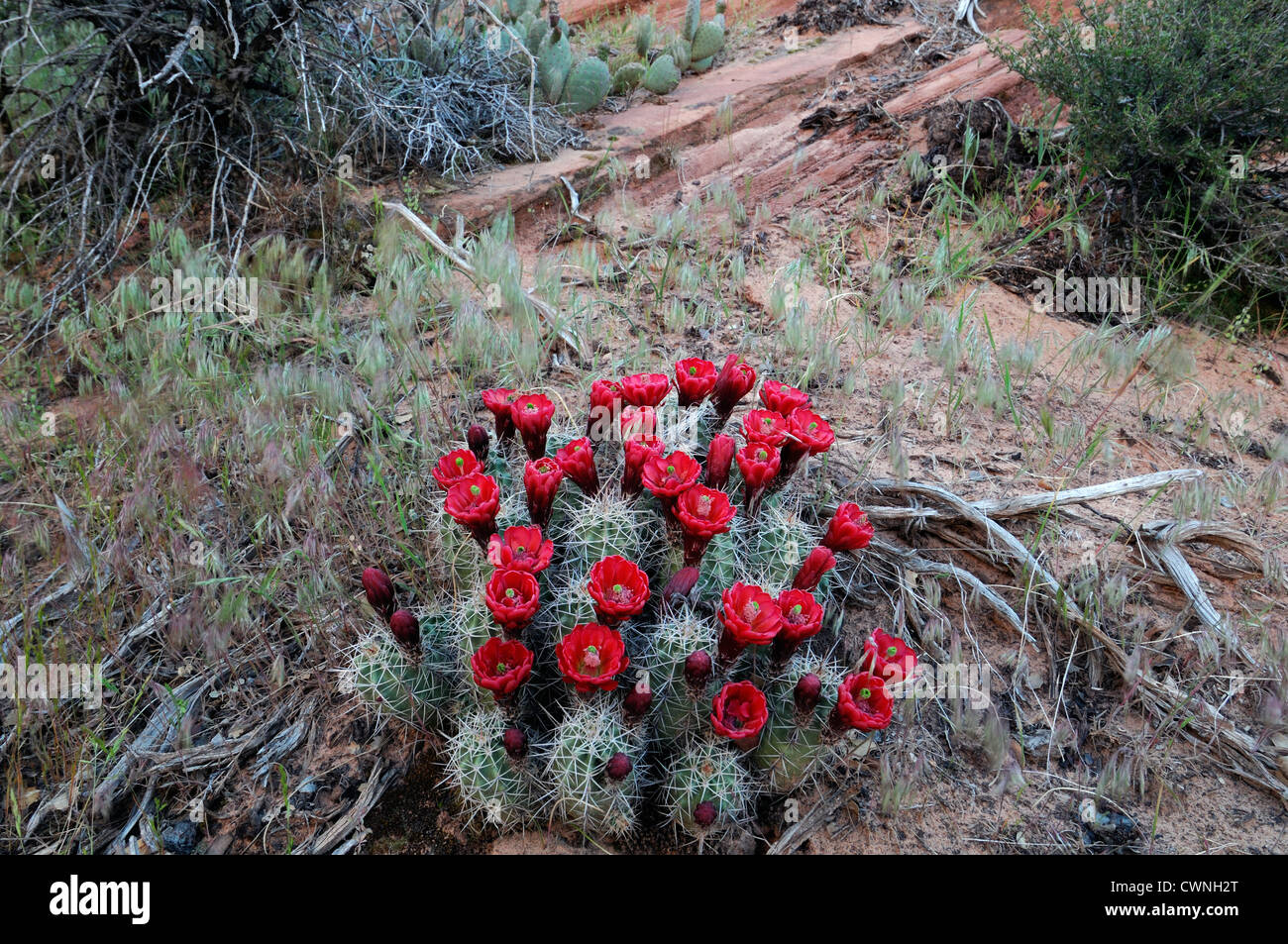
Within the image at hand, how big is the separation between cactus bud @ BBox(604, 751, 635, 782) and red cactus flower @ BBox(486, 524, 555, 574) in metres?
0.45

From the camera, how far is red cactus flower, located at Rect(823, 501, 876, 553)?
2.11m

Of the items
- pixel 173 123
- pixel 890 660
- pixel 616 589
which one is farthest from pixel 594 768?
pixel 173 123

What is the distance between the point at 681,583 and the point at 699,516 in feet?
0.55

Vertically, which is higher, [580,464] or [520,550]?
[580,464]

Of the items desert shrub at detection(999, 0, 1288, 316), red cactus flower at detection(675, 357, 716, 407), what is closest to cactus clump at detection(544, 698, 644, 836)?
red cactus flower at detection(675, 357, 716, 407)

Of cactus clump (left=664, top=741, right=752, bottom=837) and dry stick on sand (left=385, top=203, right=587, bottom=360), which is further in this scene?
dry stick on sand (left=385, top=203, right=587, bottom=360)

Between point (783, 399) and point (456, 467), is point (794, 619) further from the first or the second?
point (456, 467)

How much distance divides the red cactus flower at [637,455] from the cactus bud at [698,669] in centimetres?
47

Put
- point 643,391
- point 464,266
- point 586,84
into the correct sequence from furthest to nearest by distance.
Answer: point 586,84 < point 464,266 < point 643,391

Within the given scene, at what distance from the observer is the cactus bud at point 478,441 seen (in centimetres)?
230

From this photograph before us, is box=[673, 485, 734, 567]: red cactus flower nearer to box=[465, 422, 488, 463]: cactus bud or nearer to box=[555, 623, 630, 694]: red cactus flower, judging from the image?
box=[555, 623, 630, 694]: red cactus flower

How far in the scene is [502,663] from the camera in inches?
75.4

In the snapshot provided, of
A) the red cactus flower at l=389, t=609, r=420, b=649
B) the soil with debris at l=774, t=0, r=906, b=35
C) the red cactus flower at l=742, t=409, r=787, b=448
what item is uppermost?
the soil with debris at l=774, t=0, r=906, b=35

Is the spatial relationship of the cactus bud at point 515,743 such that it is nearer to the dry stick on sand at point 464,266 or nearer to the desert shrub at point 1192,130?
the dry stick on sand at point 464,266
